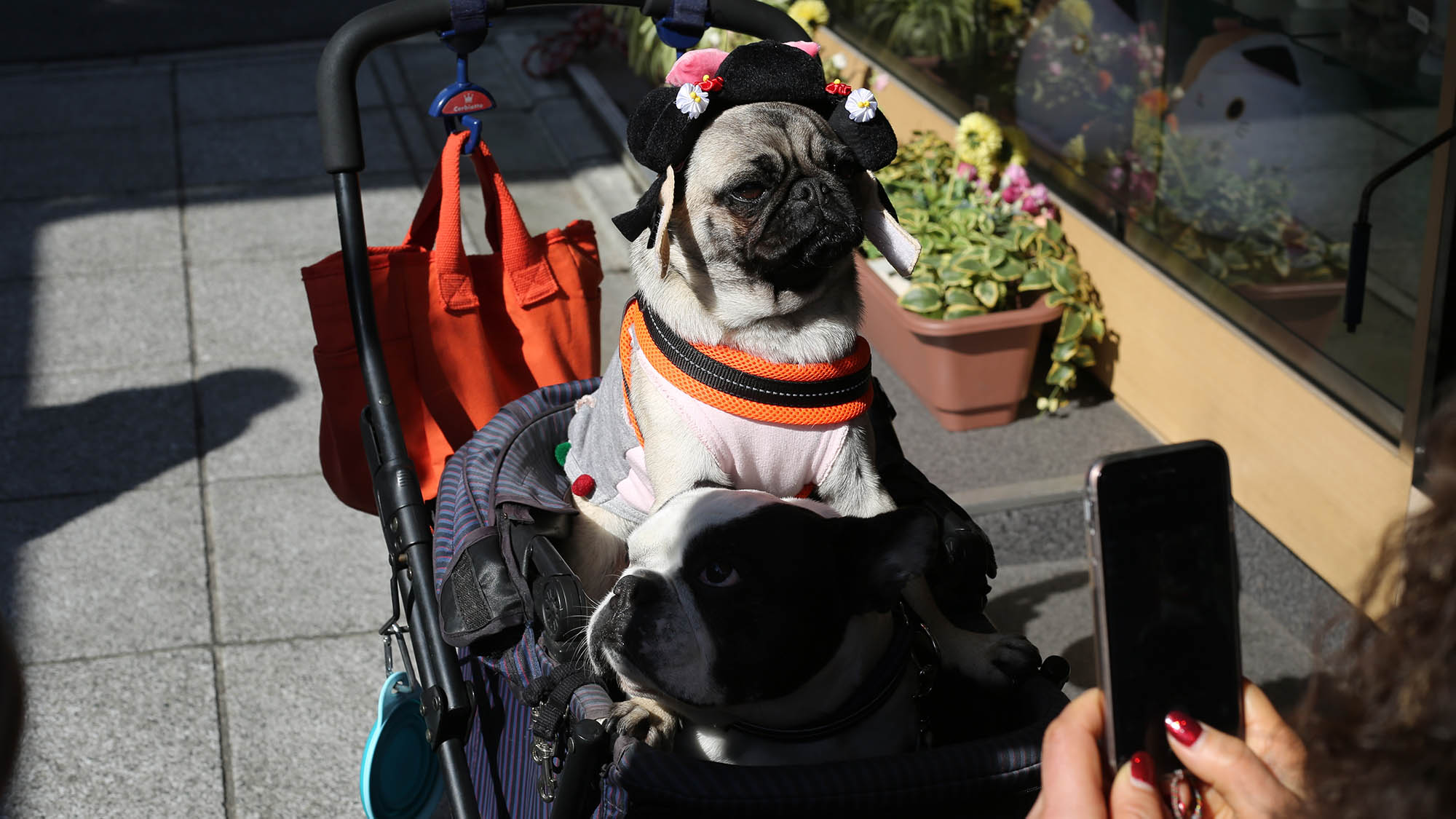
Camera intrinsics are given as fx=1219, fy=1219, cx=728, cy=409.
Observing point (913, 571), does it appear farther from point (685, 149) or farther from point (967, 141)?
point (967, 141)

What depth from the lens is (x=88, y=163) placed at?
661 cm

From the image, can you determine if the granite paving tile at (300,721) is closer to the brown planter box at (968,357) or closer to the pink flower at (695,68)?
the pink flower at (695,68)

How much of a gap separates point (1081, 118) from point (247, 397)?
3329 mm

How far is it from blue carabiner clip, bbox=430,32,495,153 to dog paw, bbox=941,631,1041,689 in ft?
4.21

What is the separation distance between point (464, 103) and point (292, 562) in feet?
6.69

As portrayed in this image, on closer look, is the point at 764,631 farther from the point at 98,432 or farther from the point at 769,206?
the point at 98,432

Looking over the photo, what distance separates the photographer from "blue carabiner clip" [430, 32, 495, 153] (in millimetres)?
2281

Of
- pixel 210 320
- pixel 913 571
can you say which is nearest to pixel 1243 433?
pixel 913 571

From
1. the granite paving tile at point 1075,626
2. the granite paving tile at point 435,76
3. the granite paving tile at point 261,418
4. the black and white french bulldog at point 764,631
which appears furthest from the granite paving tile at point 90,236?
the black and white french bulldog at point 764,631

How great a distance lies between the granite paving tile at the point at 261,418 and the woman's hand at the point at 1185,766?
3.52 metres

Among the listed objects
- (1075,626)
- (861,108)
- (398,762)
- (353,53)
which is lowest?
(1075,626)

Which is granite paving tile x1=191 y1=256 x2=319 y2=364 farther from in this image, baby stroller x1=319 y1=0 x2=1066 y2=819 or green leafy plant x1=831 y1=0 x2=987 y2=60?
green leafy plant x1=831 y1=0 x2=987 y2=60

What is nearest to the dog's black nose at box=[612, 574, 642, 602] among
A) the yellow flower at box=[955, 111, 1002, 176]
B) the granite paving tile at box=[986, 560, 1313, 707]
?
the granite paving tile at box=[986, 560, 1313, 707]

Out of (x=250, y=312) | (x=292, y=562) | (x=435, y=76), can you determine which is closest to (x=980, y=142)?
(x=292, y=562)
